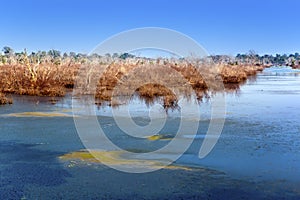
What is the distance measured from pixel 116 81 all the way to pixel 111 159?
1884 centimetres

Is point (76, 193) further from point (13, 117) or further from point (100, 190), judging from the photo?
point (13, 117)

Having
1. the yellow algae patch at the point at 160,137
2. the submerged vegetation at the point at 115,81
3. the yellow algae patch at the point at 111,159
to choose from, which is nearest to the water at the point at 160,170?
the yellow algae patch at the point at 160,137

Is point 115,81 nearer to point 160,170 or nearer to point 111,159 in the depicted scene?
point 111,159

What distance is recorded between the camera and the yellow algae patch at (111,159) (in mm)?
7566

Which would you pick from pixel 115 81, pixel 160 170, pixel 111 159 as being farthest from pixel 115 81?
pixel 160 170

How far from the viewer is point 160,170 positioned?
722cm

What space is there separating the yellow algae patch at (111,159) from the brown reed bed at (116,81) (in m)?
7.98

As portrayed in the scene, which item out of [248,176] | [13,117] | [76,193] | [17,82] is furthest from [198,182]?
[17,82]

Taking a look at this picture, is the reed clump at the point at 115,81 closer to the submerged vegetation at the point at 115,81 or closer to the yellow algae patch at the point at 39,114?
the submerged vegetation at the point at 115,81

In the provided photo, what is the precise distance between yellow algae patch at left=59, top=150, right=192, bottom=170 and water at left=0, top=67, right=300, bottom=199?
19 cm

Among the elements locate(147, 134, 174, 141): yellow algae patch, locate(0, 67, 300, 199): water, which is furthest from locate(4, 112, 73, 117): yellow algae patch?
locate(147, 134, 174, 141): yellow algae patch

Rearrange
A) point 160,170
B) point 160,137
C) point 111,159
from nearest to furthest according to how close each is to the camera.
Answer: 1. point 160,170
2. point 111,159
3. point 160,137

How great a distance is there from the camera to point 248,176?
22.6 ft

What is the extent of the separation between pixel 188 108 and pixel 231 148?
7.08 metres
